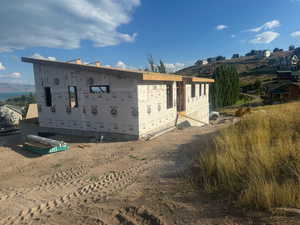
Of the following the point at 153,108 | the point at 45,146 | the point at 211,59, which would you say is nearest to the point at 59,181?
the point at 45,146

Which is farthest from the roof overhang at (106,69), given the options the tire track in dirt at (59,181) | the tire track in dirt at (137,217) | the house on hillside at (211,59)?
the house on hillside at (211,59)

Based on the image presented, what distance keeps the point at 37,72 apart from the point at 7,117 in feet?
51.6

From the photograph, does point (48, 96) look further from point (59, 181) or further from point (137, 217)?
point (137, 217)

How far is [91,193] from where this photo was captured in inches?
167

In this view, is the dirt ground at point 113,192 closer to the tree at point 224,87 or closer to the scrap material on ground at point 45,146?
the scrap material on ground at point 45,146

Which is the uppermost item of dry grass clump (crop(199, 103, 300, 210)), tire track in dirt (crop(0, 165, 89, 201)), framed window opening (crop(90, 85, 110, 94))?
framed window opening (crop(90, 85, 110, 94))

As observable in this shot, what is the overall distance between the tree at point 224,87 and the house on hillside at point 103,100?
21797 millimetres

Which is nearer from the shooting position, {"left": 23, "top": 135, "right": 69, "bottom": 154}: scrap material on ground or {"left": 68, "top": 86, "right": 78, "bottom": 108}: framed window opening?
{"left": 23, "top": 135, "right": 69, "bottom": 154}: scrap material on ground

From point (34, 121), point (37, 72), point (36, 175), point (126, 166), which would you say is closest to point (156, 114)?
point (126, 166)

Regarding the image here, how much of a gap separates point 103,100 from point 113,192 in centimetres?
630

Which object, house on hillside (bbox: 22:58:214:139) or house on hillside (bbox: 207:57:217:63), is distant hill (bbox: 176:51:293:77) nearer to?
house on hillside (bbox: 207:57:217:63)

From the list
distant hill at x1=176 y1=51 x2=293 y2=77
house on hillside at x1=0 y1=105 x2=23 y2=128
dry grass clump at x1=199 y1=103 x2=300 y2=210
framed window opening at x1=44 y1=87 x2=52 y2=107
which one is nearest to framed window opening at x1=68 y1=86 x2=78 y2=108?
framed window opening at x1=44 y1=87 x2=52 y2=107

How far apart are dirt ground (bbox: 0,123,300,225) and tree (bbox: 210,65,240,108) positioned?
90.0 feet

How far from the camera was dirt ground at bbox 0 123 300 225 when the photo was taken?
9.68ft
